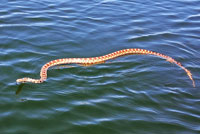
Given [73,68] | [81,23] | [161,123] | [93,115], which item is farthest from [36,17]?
[161,123]

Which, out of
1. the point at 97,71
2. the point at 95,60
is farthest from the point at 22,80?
the point at 95,60

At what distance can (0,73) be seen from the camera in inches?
590

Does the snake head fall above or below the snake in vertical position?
below

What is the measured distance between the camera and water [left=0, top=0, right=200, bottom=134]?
12383 mm

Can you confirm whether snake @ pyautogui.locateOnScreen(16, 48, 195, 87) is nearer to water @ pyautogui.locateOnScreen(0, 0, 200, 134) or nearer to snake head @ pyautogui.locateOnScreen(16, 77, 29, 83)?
snake head @ pyautogui.locateOnScreen(16, 77, 29, 83)

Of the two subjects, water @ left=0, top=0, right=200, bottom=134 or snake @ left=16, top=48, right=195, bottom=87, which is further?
snake @ left=16, top=48, right=195, bottom=87

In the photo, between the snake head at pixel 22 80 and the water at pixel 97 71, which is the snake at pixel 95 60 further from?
the water at pixel 97 71

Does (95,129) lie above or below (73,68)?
below

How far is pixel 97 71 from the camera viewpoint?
15977 millimetres

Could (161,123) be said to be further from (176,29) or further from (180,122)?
(176,29)

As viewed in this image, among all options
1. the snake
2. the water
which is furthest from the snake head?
the water

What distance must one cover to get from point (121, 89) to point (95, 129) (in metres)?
3.14

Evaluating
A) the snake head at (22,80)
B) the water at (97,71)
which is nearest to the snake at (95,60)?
the snake head at (22,80)

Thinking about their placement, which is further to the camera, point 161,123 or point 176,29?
point 176,29
